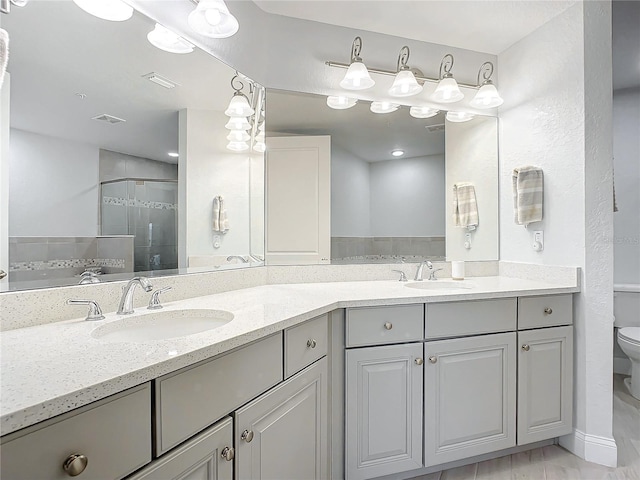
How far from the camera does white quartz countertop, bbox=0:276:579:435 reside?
0.60m

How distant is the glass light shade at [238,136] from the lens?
180 cm

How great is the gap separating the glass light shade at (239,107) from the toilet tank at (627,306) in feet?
10.1

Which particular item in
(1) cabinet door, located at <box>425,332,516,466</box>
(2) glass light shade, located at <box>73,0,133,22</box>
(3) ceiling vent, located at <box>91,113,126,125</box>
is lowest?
(1) cabinet door, located at <box>425,332,516,466</box>

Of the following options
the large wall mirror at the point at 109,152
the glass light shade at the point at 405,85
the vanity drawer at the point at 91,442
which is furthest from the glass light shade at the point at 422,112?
the vanity drawer at the point at 91,442

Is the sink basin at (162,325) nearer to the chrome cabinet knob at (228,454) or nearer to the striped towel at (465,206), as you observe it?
the chrome cabinet knob at (228,454)

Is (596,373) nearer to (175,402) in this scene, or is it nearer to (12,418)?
(175,402)

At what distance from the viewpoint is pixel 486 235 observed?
2402mm

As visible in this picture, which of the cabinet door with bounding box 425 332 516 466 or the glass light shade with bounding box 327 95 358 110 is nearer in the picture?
the cabinet door with bounding box 425 332 516 466

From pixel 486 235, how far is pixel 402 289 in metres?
0.94

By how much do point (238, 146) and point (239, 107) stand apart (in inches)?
7.7

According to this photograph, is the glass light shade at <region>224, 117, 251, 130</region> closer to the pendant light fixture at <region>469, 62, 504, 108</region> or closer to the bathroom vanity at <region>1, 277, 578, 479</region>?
the bathroom vanity at <region>1, 277, 578, 479</region>

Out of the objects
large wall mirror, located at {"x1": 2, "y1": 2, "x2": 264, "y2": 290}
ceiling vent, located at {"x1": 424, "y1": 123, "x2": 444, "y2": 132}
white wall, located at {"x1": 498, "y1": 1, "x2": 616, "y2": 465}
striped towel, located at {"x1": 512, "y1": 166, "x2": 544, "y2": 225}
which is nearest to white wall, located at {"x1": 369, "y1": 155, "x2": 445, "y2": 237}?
ceiling vent, located at {"x1": 424, "y1": 123, "x2": 444, "y2": 132}

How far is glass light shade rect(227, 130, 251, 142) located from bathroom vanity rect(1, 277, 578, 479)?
0.76 m

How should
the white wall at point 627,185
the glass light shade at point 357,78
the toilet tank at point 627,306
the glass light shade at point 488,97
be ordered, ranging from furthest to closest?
the white wall at point 627,185
the toilet tank at point 627,306
the glass light shade at point 488,97
the glass light shade at point 357,78
